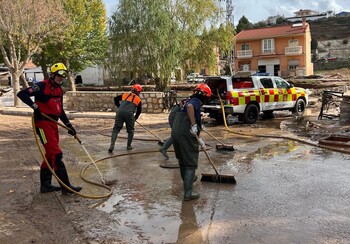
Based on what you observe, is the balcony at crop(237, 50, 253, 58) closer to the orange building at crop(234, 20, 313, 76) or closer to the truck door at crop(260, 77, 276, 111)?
the orange building at crop(234, 20, 313, 76)

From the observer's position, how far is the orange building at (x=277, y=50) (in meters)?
53.8

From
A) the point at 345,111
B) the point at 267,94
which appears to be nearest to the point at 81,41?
the point at 267,94

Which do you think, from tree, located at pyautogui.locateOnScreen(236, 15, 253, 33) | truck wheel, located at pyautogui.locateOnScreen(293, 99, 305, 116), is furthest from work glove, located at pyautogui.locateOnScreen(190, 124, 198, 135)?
tree, located at pyautogui.locateOnScreen(236, 15, 253, 33)

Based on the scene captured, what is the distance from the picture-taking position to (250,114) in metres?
13.9

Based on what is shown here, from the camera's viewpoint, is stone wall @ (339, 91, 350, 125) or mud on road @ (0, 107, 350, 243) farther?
stone wall @ (339, 91, 350, 125)

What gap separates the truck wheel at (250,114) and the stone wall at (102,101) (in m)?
4.40

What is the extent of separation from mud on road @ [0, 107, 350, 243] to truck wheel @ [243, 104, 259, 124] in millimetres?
4328

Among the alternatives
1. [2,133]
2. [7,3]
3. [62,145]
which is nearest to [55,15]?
[7,3]

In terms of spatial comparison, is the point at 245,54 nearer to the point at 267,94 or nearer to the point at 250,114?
the point at 267,94

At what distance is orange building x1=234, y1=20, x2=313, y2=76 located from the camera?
53.8 meters

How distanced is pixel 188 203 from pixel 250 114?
353 inches

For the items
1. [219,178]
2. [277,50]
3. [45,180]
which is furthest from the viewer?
[277,50]

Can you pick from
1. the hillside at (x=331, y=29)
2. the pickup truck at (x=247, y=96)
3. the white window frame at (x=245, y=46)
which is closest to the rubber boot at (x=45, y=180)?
the pickup truck at (x=247, y=96)

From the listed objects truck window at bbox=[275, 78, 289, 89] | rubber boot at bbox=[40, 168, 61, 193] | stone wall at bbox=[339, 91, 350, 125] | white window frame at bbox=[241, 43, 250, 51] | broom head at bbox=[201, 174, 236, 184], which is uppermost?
white window frame at bbox=[241, 43, 250, 51]
